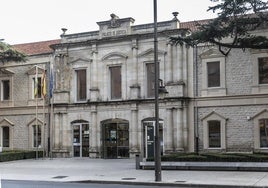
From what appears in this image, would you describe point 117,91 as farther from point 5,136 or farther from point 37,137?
point 5,136

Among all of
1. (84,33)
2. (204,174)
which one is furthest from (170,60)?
(204,174)

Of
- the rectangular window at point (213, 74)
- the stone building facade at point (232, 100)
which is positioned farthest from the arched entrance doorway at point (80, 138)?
the rectangular window at point (213, 74)

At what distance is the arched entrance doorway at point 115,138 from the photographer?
3531cm

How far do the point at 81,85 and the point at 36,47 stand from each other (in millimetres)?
7100

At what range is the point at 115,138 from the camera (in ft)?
117

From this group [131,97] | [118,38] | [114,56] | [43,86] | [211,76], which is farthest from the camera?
[43,86]

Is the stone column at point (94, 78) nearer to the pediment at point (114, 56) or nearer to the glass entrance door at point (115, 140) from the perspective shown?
the pediment at point (114, 56)

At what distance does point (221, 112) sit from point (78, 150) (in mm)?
11860

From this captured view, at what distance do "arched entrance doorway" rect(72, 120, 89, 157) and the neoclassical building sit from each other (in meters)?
0.08

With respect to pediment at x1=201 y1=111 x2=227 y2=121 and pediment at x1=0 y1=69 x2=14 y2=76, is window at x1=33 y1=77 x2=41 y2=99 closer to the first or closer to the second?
pediment at x1=0 y1=69 x2=14 y2=76

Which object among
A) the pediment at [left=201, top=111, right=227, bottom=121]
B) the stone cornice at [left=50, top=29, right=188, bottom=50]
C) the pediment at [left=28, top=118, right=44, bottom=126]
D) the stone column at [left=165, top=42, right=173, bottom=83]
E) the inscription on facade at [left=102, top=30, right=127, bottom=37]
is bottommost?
the pediment at [left=28, top=118, right=44, bottom=126]

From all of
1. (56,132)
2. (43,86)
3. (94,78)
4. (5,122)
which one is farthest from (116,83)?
(5,122)

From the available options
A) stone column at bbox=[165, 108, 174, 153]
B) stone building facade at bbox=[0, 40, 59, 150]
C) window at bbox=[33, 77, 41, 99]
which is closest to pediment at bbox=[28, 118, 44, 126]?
stone building facade at bbox=[0, 40, 59, 150]

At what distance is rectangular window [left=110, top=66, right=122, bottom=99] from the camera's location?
3588cm
